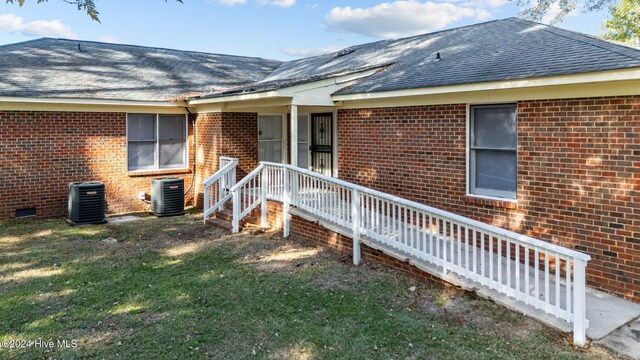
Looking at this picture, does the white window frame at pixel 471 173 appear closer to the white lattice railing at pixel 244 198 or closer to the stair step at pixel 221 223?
the white lattice railing at pixel 244 198

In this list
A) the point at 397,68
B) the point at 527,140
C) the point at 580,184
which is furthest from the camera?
the point at 397,68

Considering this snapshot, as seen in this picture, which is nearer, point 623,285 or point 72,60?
point 623,285

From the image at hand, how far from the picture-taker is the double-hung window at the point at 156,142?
1176 centimetres

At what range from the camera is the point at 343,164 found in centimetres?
977

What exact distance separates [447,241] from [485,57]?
3230 mm

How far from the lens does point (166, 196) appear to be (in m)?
11.2

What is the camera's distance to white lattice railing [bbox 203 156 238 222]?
10070 millimetres

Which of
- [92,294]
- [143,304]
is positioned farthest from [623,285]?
[92,294]

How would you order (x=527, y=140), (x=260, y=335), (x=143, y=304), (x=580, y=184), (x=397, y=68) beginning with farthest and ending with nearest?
(x=397, y=68) < (x=527, y=140) < (x=580, y=184) < (x=143, y=304) < (x=260, y=335)

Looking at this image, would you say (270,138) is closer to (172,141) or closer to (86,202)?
(172,141)

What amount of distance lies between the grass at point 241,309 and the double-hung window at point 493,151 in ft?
7.04

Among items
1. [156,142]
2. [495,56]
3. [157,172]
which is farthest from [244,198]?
[495,56]

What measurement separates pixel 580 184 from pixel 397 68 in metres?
4.48

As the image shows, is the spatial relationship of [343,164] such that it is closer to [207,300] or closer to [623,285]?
[207,300]
